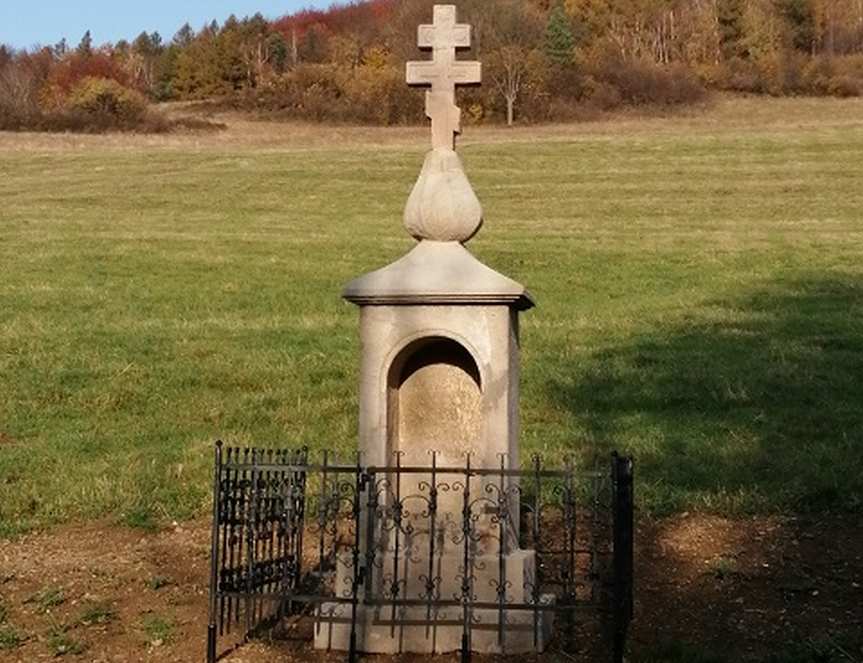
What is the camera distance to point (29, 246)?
25812mm

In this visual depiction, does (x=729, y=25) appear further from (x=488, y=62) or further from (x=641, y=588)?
(x=641, y=588)

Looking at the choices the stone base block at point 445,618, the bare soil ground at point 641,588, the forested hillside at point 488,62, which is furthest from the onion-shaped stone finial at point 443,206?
the forested hillside at point 488,62

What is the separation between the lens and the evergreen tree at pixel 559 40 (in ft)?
194

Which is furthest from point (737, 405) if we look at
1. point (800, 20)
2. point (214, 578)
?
point (800, 20)

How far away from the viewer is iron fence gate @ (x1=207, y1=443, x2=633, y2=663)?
652cm

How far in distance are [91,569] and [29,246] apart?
1872 centimetres

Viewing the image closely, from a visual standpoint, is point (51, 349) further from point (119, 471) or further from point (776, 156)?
point (776, 156)

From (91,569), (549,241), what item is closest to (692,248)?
(549,241)

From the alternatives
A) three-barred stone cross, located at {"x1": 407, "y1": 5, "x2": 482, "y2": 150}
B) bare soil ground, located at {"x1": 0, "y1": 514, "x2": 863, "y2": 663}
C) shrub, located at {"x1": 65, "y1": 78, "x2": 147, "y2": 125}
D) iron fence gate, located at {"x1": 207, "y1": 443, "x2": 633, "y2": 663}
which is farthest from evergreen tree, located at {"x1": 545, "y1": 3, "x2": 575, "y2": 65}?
iron fence gate, located at {"x1": 207, "y1": 443, "x2": 633, "y2": 663}

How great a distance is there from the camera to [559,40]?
60.8m

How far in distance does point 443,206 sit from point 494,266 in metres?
16.4

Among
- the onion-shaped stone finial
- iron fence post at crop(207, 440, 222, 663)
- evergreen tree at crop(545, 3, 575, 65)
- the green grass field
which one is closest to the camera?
iron fence post at crop(207, 440, 222, 663)

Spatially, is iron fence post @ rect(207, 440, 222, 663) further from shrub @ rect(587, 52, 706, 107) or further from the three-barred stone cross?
shrub @ rect(587, 52, 706, 107)

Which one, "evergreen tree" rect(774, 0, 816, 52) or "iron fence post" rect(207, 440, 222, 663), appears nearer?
"iron fence post" rect(207, 440, 222, 663)
